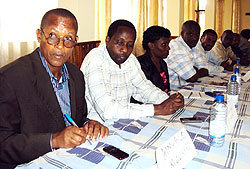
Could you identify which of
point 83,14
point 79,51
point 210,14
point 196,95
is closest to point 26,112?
point 196,95

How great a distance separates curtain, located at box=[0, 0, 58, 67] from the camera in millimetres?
3023

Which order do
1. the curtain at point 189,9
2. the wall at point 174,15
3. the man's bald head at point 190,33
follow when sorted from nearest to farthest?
the man's bald head at point 190,33, the wall at point 174,15, the curtain at point 189,9

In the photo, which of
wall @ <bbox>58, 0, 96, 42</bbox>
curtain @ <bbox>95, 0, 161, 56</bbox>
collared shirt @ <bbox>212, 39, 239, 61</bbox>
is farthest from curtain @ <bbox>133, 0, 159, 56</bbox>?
wall @ <bbox>58, 0, 96, 42</bbox>

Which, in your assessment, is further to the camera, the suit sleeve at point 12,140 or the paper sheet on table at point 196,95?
the paper sheet on table at point 196,95

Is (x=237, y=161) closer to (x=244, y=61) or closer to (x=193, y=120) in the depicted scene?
(x=193, y=120)

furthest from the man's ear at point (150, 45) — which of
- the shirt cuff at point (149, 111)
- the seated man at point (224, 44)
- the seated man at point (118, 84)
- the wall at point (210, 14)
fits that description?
the wall at point (210, 14)

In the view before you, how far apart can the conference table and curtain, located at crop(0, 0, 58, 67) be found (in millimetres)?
2170

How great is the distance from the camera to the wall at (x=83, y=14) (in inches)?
134

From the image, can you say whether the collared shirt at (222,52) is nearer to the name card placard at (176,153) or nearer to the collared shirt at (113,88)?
the collared shirt at (113,88)

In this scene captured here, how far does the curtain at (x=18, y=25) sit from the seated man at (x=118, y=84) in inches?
64.1

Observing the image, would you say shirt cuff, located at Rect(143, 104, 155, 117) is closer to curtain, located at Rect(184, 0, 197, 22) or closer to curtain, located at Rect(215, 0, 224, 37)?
curtain, located at Rect(184, 0, 197, 22)

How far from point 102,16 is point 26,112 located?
11.3 feet

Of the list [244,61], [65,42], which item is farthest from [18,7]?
[244,61]

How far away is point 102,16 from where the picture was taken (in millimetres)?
4418
